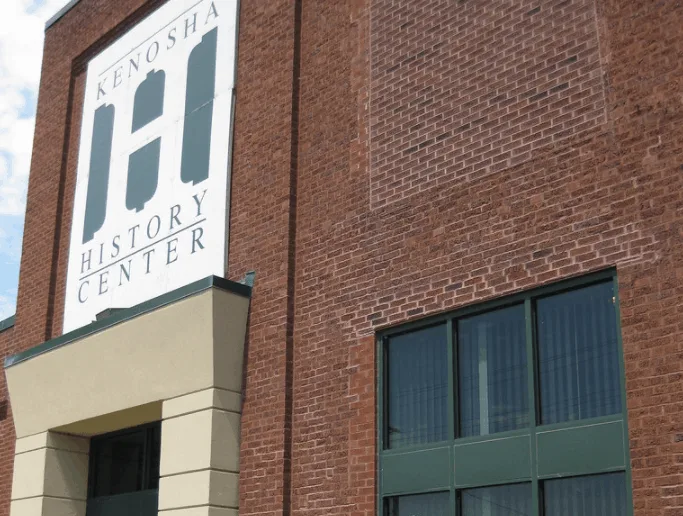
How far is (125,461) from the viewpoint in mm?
16422

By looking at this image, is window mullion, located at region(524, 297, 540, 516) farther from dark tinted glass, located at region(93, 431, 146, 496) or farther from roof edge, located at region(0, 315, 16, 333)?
roof edge, located at region(0, 315, 16, 333)

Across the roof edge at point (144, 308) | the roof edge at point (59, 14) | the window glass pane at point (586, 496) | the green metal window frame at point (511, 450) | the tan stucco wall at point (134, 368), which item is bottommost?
the window glass pane at point (586, 496)

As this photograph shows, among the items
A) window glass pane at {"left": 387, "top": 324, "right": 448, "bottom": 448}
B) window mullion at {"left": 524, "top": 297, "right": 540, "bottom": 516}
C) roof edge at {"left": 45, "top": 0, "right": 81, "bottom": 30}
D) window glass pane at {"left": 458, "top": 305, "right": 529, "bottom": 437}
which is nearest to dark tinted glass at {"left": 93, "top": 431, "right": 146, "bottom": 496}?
window glass pane at {"left": 387, "top": 324, "right": 448, "bottom": 448}

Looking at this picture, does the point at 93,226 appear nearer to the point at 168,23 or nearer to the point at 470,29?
the point at 168,23

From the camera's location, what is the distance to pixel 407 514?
38.7 ft

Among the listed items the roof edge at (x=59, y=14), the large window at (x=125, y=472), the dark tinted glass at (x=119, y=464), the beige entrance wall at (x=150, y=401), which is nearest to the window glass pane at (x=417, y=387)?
the beige entrance wall at (x=150, y=401)

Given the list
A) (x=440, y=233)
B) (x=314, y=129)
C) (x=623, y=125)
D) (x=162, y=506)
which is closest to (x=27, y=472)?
(x=162, y=506)

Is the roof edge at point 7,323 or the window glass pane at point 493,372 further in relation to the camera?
the roof edge at point 7,323

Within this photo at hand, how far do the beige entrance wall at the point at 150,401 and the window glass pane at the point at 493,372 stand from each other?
341 centimetres

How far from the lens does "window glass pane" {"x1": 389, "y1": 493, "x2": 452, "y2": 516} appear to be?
11.5m

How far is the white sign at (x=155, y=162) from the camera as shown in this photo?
1560 cm

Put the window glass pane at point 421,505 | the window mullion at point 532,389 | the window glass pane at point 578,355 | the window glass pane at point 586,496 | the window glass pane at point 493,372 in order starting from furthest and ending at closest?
the window glass pane at point 421,505
the window glass pane at point 493,372
the window mullion at point 532,389
the window glass pane at point 578,355
the window glass pane at point 586,496

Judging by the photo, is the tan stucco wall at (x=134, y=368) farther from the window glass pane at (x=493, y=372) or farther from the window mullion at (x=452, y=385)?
the window glass pane at (x=493, y=372)

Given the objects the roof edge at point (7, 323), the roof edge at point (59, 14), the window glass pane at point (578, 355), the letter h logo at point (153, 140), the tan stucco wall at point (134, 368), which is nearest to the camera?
the window glass pane at point (578, 355)
